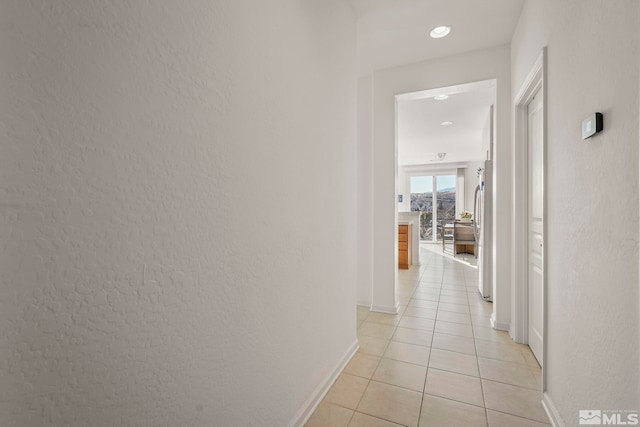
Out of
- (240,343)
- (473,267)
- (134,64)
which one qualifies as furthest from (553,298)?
(473,267)

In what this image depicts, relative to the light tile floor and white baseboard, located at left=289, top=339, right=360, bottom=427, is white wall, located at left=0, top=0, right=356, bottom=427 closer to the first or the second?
white baseboard, located at left=289, top=339, right=360, bottom=427

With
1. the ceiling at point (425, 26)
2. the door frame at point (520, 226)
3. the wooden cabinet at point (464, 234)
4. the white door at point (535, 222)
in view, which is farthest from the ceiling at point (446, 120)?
the wooden cabinet at point (464, 234)

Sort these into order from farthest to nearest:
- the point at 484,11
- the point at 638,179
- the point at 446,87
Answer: the point at 446,87 < the point at 484,11 < the point at 638,179

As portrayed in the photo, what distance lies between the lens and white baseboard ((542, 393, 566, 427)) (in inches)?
58.3

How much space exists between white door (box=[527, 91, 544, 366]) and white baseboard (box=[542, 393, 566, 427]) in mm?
574

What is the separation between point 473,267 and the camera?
5824 millimetres

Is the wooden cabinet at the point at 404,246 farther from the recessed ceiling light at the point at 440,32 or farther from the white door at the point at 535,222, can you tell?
the recessed ceiling light at the point at 440,32

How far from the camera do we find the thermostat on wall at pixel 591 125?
109 cm

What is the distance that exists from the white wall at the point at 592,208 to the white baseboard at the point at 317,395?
1.19 metres

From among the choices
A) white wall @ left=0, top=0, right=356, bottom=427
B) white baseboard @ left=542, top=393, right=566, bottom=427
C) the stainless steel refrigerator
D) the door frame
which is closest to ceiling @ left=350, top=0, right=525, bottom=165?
the door frame

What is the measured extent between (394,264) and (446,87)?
1.90 metres

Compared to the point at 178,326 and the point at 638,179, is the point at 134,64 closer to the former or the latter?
the point at 178,326

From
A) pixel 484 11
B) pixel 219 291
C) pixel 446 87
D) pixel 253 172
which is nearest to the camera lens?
pixel 219 291

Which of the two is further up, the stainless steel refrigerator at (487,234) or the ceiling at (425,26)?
the ceiling at (425,26)
